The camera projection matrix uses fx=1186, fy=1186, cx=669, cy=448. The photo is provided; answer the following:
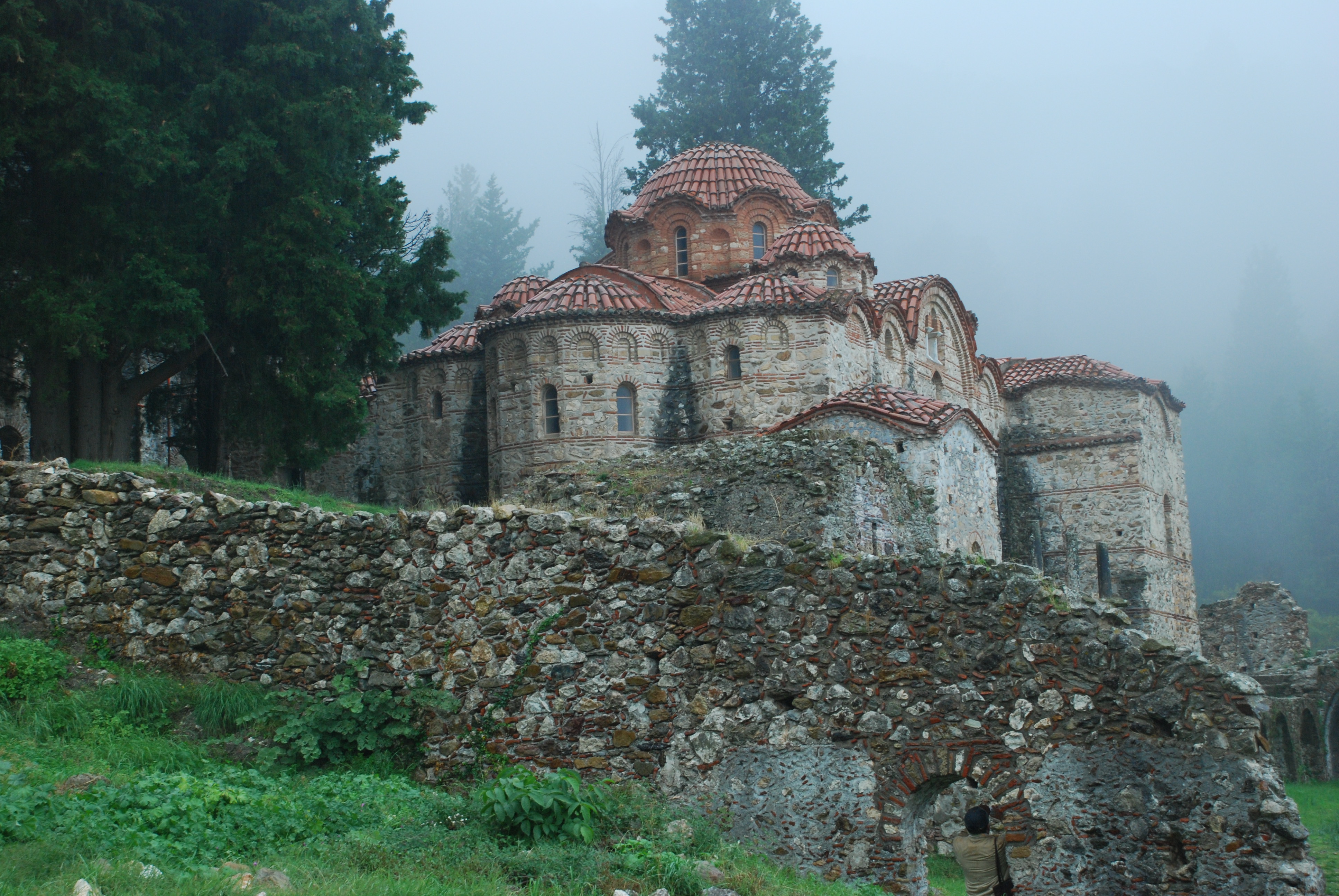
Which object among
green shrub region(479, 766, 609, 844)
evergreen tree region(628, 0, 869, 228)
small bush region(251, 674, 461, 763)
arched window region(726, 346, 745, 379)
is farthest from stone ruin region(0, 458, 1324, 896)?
evergreen tree region(628, 0, 869, 228)

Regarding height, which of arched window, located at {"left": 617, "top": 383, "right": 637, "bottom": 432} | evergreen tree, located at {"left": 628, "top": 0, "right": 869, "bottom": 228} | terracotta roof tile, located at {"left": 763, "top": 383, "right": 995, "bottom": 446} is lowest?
terracotta roof tile, located at {"left": 763, "top": 383, "right": 995, "bottom": 446}

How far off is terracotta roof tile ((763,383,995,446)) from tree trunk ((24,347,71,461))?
9055 mm

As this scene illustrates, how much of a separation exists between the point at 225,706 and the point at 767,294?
41.2ft

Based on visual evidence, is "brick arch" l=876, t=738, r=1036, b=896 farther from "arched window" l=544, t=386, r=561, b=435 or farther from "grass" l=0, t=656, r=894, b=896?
"arched window" l=544, t=386, r=561, b=435

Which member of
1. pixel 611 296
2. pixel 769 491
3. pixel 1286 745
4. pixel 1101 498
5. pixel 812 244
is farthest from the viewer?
pixel 1101 498

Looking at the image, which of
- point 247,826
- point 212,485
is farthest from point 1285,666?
point 247,826

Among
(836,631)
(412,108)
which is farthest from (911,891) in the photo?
(412,108)

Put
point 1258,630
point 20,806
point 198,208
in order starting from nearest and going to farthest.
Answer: point 20,806
point 198,208
point 1258,630

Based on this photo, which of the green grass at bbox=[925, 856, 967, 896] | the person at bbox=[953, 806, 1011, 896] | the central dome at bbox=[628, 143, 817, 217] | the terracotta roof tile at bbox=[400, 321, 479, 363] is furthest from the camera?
the central dome at bbox=[628, 143, 817, 217]

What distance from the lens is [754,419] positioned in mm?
18172

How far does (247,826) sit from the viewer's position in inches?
236

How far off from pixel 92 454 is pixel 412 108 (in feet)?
22.0

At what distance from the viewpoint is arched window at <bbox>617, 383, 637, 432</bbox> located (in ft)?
61.0

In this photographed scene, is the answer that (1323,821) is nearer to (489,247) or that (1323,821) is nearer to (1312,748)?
(1312,748)
